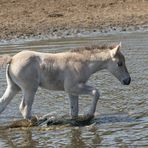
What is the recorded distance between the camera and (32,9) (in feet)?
107

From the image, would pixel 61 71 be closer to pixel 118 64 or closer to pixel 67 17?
pixel 118 64

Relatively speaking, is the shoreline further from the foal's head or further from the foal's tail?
the foal's tail

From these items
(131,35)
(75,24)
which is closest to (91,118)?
(131,35)

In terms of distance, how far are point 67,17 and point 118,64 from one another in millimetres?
18694

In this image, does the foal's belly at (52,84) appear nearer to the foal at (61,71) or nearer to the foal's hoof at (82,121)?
the foal at (61,71)

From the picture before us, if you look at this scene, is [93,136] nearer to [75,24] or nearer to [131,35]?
[131,35]

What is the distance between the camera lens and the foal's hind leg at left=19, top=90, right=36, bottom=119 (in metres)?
11.8

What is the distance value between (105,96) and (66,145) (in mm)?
3517

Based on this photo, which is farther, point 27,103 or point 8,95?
point 8,95

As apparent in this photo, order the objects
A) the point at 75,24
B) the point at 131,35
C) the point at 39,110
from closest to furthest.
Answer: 1. the point at 39,110
2. the point at 131,35
3. the point at 75,24

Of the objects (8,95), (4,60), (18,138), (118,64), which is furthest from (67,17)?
(18,138)

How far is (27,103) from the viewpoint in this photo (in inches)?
465

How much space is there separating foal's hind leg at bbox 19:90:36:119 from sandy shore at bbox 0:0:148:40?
14.6 m

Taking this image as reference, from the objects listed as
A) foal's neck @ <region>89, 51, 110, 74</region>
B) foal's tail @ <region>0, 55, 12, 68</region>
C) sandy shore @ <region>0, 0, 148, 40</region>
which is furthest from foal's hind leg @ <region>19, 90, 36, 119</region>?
sandy shore @ <region>0, 0, 148, 40</region>
